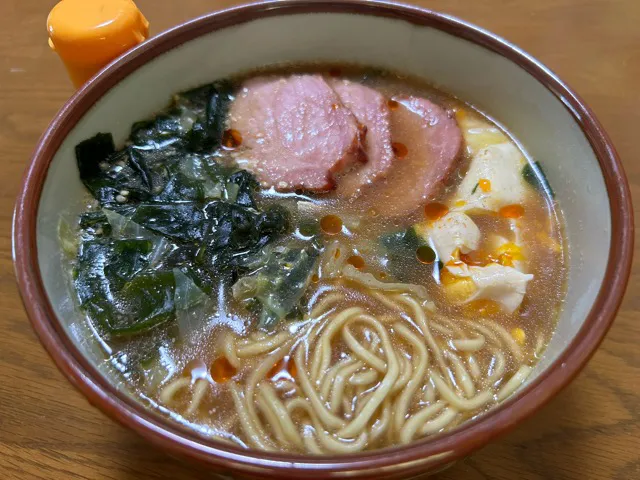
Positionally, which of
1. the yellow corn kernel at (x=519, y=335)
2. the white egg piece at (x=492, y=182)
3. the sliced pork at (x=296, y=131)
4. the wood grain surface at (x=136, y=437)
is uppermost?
the white egg piece at (x=492, y=182)

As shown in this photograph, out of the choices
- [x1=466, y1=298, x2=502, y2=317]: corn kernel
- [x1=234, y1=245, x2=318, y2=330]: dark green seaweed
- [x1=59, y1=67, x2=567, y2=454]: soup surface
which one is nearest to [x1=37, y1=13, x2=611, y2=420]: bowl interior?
[x1=59, y1=67, x2=567, y2=454]: soup surface

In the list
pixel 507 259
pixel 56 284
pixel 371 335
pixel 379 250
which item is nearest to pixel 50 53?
pixel 56 284

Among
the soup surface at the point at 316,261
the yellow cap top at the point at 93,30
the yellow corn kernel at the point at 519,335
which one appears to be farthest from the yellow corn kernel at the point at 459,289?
the yellow cap top at the point at 93,30

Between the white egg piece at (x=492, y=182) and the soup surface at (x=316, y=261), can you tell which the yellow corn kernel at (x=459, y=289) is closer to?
the soup surface at (x=316, y=261)

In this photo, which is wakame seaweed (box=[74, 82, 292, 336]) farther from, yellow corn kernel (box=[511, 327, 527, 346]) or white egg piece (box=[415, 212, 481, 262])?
yellow corn kernel (box=[511, 327, 527, 346])

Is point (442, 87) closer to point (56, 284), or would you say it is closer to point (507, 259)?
point (507, 259)
